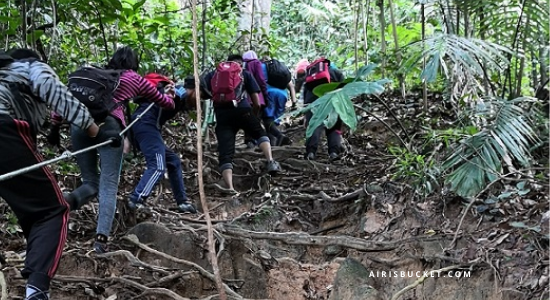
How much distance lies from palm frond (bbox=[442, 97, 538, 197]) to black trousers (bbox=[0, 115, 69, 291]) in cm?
249

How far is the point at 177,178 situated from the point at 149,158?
35cm

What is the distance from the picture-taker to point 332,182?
5930mm

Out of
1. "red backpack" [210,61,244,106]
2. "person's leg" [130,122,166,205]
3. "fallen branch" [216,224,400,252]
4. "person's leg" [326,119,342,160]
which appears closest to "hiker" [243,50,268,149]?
"red backpack" [210,61,244,106]

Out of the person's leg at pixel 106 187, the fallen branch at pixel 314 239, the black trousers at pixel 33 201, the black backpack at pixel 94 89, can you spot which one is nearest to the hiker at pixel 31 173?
the black trousers at pixel 33 201

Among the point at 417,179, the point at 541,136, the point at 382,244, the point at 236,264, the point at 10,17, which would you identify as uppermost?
the point at 10,17

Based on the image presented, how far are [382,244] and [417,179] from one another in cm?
72

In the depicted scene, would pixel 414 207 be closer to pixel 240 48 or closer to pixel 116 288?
pixel 116 288

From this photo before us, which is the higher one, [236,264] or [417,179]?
[417,179]

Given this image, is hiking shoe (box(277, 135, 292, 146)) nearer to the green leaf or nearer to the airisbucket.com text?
the airisbucket.com text

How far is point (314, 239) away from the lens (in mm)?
4402

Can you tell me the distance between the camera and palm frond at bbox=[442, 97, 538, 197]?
383 cm

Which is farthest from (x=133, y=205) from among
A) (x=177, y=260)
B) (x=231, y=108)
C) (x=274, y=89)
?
(x=274, y=89)

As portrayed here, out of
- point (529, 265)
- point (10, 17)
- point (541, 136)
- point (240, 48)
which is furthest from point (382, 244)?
point (240, 48)

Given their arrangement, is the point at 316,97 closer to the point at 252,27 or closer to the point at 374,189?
the point at 252,27
